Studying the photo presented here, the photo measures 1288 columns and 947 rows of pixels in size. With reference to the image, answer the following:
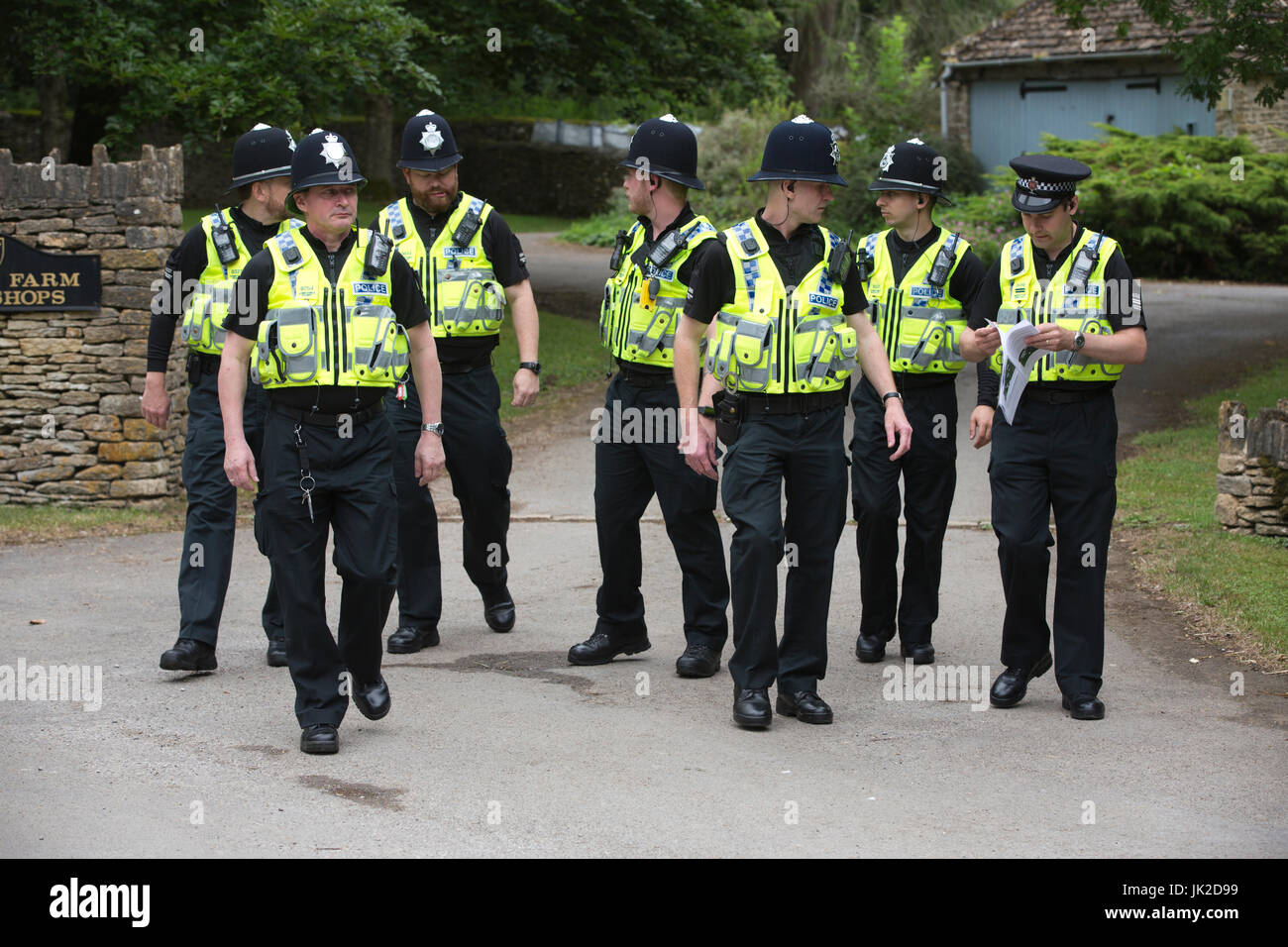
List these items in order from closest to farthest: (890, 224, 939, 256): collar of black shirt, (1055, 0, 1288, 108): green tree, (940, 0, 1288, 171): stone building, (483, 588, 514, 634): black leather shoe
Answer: (890, 224, 939, 256): collar of black shirt
(483, 588, 514, 634): black leather shoe
(1055, 0, 1288, 108): green tree
(940, 0, 1288, 171): stone building

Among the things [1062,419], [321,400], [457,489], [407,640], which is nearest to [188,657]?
[407,640]

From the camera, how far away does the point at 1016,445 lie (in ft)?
20.8

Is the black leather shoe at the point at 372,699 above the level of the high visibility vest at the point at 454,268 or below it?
below

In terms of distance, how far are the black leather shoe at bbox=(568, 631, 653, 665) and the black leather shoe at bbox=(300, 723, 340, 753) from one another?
1570mm

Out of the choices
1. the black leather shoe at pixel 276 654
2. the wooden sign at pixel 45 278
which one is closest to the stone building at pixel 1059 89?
the wooden sign at pixel 45 278

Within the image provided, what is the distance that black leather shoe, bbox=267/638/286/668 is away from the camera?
23.2 feet

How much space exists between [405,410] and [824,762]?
272 centimetres

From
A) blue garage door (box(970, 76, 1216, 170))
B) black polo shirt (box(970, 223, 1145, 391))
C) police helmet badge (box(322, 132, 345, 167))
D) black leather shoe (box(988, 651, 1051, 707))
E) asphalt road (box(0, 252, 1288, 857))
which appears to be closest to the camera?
asphalt road (box(0, 252, 1288, 857))

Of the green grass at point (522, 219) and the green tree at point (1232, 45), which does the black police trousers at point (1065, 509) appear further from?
the green grass at point (522, 219)

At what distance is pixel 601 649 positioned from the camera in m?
7.18

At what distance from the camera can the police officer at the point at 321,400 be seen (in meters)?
5.74

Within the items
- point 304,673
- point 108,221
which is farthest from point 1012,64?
point 304,673

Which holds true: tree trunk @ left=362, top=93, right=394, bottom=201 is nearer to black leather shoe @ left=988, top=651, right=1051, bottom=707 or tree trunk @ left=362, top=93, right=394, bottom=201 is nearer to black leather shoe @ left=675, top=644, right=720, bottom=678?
black leather shoe @ left=675, top=644, right=720, bottom=678

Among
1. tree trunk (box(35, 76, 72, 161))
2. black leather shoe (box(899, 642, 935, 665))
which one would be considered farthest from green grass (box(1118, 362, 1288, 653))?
tree trunk (box(35, 76, 72, 161))
